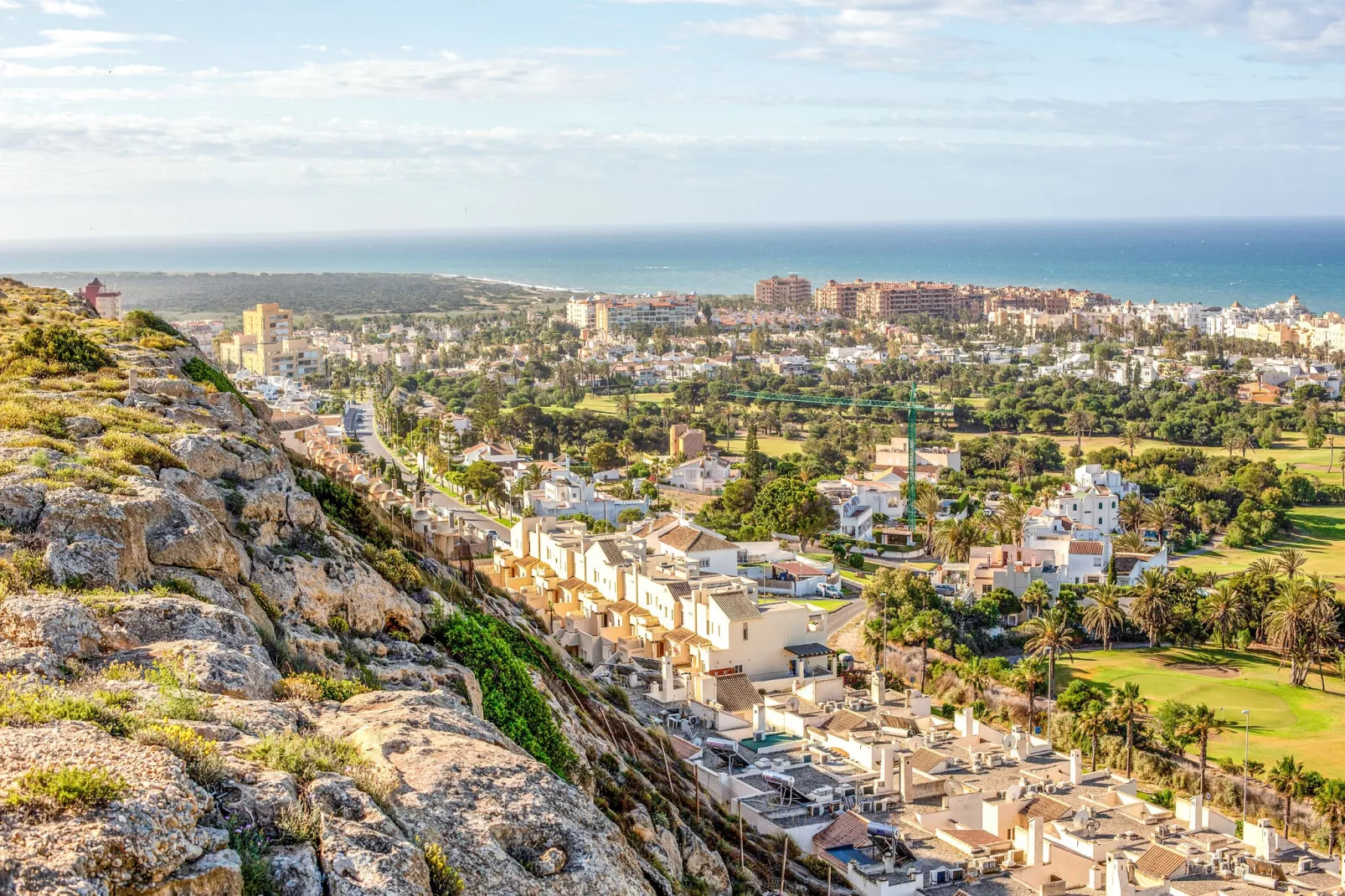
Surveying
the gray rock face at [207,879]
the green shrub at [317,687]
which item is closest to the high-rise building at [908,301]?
the green shrub at [317,687]

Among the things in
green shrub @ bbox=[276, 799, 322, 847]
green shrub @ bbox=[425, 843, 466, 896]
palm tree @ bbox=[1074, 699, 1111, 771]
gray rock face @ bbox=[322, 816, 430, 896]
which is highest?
green shrub @ bbox=[276, 799, 322, 847]

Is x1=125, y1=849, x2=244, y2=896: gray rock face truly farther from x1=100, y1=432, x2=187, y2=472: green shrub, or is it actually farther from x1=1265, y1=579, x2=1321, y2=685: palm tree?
x1=1265, y1=579, x2=1321, y2=685: palm tree

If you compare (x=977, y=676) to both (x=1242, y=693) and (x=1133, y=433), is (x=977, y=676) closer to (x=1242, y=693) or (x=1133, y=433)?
(x=1242, y=693)

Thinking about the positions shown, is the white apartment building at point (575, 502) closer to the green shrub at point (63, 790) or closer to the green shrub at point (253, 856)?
the green shrub at point (253, 856)

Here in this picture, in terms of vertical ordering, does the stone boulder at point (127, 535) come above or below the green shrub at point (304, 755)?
above

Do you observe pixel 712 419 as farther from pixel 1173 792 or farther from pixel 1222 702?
pixel 1173 792

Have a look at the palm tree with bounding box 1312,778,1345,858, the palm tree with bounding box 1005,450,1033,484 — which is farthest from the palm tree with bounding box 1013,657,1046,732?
the palm tree with bounding box 1005,450,1033,484

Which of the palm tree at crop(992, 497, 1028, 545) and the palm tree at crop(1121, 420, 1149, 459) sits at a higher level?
the palm tree at crop(1121, 420, 1149, 459)

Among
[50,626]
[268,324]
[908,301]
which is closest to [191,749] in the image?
[50,626]
